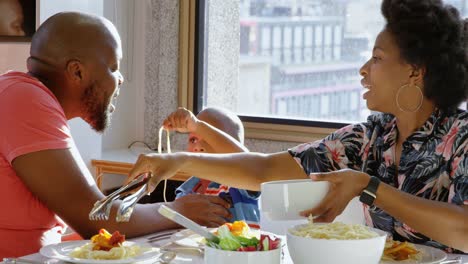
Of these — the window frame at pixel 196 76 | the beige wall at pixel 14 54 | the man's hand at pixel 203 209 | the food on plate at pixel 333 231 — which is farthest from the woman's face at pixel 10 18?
the food on plate at pixel 333 231

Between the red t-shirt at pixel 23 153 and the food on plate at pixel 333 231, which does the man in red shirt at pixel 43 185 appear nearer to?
the red t-shirt at pixel 23 153

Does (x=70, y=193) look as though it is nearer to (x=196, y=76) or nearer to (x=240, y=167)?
(x=240, y=167)

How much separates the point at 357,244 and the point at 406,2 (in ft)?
2.80

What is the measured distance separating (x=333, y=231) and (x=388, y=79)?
0.71 metres

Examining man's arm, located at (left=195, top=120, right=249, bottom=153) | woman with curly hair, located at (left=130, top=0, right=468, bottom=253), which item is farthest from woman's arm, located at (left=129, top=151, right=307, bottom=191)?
man's arm, located at (left=195, top=120, right=249, bottom=153)

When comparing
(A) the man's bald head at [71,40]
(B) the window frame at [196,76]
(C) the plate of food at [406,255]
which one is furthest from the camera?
(B) the window frame at [196,76]

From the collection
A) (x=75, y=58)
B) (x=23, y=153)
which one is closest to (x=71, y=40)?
(x=75, y=58)

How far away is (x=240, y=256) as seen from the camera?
58.7 inches

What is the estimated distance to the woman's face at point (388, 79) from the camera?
2.21 meters

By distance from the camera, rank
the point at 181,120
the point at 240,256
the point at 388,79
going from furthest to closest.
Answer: the point at 181,120 < the point at 388,79 < the point at 240,256

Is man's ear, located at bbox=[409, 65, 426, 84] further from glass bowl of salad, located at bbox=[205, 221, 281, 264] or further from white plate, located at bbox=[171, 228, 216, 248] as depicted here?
glass bowl of salad, located at bbox=[205, 221, 281, 264]

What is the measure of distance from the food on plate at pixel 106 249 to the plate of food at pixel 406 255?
0.50 m

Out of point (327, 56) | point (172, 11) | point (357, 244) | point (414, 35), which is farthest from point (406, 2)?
point (172, 11)

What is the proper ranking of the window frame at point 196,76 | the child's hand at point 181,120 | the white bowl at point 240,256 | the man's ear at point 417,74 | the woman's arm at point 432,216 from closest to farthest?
the white bowl at point 240,256 → the woman's arm at point 432,216 → the man's ear at point 417,74 → the child's hand at point 181,120 → the window frame at point 196,76
